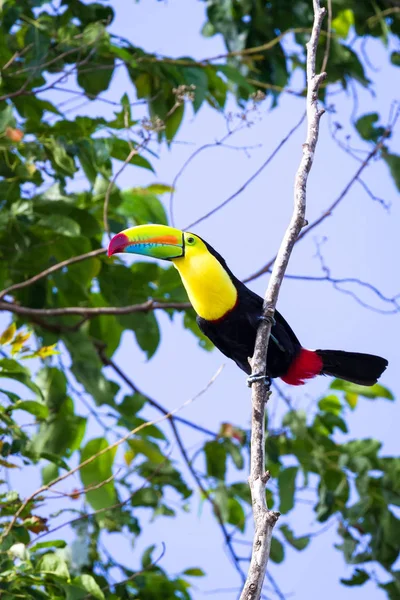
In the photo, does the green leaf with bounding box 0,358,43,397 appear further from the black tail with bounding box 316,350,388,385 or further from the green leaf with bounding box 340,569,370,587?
the green leaf with bounding box 340,569,370,587

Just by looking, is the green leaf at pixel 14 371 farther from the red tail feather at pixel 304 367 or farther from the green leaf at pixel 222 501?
the green leaf at pixel 222 501

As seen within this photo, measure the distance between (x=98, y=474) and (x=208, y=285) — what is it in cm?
113

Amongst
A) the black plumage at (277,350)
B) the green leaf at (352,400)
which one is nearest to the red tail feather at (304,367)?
the black plumage at (277,350)

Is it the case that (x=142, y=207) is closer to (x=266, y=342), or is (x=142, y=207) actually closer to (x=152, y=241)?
(x=152, y=241)

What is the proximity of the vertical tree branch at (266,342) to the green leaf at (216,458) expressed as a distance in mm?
2321

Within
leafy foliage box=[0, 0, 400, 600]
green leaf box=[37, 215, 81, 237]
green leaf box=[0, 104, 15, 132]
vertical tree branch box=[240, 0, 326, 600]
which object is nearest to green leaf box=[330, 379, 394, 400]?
leafy foliage box=[0, 0, 400, 600]

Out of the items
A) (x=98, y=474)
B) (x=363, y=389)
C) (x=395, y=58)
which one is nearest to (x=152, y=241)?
(x=98, y=474)

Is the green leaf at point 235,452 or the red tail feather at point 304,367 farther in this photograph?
the green leaf at point 235,452

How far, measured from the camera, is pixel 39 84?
4.77 metres

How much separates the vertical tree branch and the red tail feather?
1.09 metres

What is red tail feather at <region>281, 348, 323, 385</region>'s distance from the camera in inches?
168

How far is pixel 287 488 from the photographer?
5.07 meters

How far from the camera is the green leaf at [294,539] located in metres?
5.34

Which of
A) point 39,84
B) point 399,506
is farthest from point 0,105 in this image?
point 399,506
